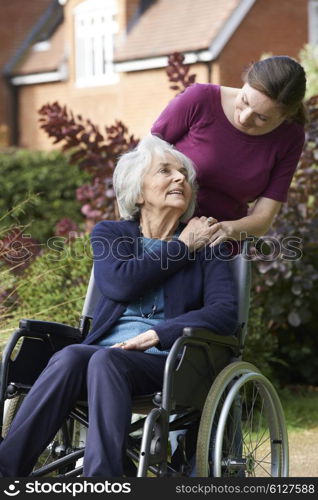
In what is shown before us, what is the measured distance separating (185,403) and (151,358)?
0.24 m

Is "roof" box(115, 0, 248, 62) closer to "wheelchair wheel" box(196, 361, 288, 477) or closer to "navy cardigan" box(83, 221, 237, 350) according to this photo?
"navy cardigan" box(83, 221, 237, 350)

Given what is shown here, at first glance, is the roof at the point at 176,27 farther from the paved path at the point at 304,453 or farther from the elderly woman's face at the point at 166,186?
the elderly woman's face at the point at 166,186

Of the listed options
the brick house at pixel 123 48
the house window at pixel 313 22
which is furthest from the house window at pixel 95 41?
the house window at pixel 313 22

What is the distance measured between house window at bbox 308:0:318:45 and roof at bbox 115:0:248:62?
4.82 feet

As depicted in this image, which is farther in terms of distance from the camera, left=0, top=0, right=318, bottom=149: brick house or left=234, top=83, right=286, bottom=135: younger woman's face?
left=0, top=0, right=318, bottom=149: brick house

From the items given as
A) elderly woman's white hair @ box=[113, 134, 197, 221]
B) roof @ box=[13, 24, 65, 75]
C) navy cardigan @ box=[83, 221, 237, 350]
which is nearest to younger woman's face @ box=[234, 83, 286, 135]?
elderly woman's white hair @ box=[113, 134, 197, 221]

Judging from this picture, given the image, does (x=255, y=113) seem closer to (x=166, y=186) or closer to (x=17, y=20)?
(x=166, y=186)

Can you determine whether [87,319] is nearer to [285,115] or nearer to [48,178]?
[285,115]

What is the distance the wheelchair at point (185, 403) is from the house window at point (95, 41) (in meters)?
16.5

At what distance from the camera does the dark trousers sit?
323 cm

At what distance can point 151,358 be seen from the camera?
3580 millimetres

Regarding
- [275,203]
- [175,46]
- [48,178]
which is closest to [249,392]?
[275,203]

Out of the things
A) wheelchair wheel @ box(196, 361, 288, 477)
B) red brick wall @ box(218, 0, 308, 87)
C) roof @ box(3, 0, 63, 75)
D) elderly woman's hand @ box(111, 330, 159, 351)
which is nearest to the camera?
wheelchair wheel @ box(196, 361, 288, 477)

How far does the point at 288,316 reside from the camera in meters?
6.59
